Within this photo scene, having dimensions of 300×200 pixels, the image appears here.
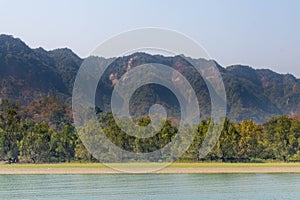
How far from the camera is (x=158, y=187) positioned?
2444 cm

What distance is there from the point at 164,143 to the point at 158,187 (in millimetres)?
18051


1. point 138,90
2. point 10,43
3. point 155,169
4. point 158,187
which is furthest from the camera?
point 10,43

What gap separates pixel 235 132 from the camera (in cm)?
4200

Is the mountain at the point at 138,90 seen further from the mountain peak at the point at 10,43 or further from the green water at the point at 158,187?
the green water at the point at 158,187

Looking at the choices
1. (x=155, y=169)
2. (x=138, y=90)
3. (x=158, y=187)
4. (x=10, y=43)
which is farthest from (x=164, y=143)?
(x=10, y=43)

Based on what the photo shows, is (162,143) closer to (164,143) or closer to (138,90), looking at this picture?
(164,143)

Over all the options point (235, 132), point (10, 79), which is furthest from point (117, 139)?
point (10, 79)

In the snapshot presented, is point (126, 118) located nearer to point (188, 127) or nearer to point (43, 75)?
point (188, 127)

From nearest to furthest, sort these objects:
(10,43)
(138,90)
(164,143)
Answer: (164,143)
(138,90)
(10,43)

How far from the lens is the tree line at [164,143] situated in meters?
41.2

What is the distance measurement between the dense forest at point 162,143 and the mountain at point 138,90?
3769 cm

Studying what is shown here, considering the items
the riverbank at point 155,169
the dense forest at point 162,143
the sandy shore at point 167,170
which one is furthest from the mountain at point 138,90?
the sandy shore at point 167,170

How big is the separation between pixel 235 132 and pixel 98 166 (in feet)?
34.4

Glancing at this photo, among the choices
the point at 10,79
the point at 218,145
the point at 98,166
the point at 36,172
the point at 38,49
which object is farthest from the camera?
the point at 38,49
